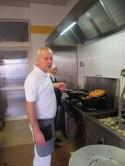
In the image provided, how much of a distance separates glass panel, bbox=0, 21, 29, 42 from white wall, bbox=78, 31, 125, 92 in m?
1.59

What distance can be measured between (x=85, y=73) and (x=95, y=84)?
19.1 inches

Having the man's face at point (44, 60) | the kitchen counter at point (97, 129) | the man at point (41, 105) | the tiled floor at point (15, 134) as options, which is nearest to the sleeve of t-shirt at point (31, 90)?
the man at point (41, 105)

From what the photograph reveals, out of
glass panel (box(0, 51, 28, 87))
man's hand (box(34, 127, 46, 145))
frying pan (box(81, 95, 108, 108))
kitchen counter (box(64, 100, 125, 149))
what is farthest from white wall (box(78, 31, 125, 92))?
glass panel (box(0, 51, 28, 87))

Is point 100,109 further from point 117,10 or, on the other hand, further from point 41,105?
point 117,10

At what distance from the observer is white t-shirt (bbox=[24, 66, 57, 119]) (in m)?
1.58

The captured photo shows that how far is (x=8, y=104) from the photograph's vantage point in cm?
446

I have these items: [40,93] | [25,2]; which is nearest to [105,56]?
[40,93]

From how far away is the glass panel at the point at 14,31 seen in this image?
13.8 ft

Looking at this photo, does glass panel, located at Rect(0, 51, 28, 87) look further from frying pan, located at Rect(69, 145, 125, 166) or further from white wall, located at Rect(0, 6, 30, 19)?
frying pan, located at Rect(69, 145, 125, 166)

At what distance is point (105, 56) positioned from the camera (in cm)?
244

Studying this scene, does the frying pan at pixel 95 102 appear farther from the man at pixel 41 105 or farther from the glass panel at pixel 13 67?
the glass panel at pixel 13 67

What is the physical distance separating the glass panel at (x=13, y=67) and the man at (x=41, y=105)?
2791mm

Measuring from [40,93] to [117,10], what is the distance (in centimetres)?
104

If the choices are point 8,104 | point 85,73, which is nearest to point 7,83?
point 8,104
